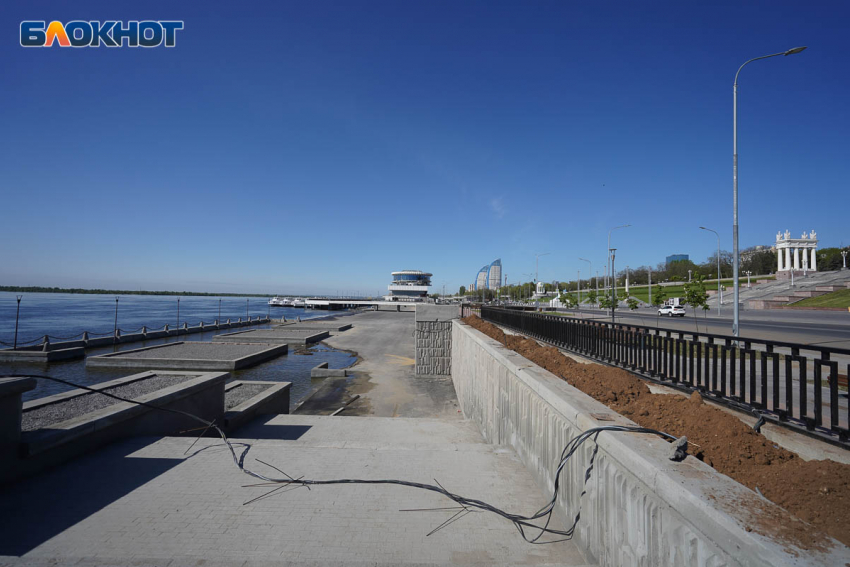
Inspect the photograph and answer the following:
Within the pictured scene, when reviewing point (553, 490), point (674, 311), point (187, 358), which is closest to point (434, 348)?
point (187, 358)

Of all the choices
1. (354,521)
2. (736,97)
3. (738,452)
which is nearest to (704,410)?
(738,452)

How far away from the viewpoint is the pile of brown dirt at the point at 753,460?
1870 millimetres

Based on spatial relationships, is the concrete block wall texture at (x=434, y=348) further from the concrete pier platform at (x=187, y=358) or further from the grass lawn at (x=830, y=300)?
the grass lawn at (x=830, y=300)

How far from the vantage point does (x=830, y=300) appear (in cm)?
4278

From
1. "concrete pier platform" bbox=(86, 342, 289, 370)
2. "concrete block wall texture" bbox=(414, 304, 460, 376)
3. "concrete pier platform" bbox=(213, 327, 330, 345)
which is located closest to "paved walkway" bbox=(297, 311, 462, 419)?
"concrete block wall texture" bbox=(414, 304, 460, 376)

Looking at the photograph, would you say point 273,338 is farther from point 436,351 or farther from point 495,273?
point 495,273

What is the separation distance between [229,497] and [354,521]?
1445mm

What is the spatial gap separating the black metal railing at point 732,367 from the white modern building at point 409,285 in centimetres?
8945

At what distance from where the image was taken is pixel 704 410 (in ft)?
10.5

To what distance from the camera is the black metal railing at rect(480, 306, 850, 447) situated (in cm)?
370

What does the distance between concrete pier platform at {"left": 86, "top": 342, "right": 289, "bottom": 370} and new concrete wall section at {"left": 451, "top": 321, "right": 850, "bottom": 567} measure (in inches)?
750

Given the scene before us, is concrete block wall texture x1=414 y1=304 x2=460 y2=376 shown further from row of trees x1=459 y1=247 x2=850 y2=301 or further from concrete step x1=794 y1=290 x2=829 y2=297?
row of trees x1=459 y1=247 x2=850 y2=301

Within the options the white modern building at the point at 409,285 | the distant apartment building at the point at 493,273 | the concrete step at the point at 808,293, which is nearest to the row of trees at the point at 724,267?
the white modern building at the point at 409,285

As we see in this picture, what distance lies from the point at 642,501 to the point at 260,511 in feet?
11.1
